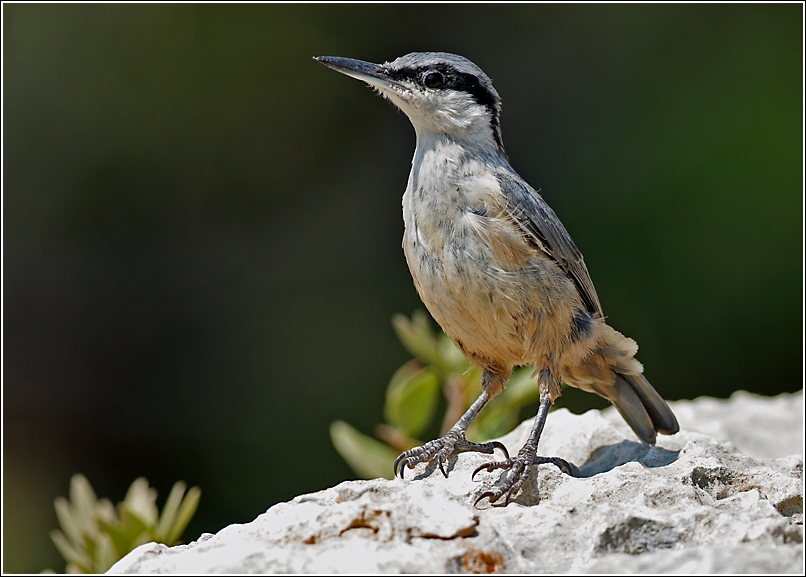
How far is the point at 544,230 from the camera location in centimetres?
311

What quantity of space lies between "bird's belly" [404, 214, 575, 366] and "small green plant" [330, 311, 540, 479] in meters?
0.18

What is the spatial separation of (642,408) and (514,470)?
3.22ft

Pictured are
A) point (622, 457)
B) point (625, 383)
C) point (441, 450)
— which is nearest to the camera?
point (441, 450)

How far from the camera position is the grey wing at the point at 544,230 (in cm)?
303

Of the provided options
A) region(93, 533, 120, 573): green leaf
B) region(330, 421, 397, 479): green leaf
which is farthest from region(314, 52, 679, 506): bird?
region(93, 533, 120, 573): green leaf

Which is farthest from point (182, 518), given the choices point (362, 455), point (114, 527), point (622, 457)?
point (622, 457)

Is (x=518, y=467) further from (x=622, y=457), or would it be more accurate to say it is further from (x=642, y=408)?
(x=642, y=408)

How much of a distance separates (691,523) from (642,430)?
1343mm

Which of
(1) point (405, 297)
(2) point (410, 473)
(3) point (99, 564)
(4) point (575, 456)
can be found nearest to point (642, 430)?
(4) point (575, 456)

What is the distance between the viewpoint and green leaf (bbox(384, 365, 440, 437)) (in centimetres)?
303

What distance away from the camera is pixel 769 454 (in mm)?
3510

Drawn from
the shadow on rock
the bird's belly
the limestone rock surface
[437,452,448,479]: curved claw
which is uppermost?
the bird's belly

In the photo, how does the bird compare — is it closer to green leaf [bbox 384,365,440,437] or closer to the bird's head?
the bird's head

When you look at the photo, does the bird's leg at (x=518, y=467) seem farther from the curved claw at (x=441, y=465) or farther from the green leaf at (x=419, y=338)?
the green leaf at (x=419, y=338)
